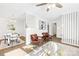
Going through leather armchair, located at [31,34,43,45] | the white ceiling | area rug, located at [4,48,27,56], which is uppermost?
the white ceiling

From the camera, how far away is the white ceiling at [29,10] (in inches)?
64.7

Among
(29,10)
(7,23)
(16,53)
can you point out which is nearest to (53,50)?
(16,53)

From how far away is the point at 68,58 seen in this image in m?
1.75

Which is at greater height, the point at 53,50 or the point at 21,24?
the point at 21,24

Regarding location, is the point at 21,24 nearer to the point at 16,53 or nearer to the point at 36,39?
the point at 36,39

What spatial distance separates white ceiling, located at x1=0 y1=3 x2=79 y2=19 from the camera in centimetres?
164

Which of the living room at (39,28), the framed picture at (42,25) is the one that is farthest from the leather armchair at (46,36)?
the framed picture at (42,25)

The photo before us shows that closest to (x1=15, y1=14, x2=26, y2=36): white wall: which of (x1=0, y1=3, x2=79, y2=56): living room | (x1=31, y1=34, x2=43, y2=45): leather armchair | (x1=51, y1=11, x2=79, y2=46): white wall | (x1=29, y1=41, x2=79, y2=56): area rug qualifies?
(x1=0, y1=3, x2=79, y2=56): living room

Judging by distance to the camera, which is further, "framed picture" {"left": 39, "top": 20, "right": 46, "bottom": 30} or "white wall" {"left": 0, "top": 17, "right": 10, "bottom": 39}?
"framed picture" {"left": 39, "top": 20, "right": 46, "bottom": 30}

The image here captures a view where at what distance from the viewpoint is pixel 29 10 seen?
1687 mm

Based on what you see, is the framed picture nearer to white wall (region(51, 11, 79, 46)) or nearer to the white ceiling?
the white ceiling

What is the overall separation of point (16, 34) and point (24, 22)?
27 centimetres

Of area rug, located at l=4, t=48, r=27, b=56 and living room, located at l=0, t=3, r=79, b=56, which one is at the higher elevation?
living room, located at l=0, t=3, r=79, b=56

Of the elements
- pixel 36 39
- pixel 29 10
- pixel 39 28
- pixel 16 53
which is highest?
pixel 29 10
